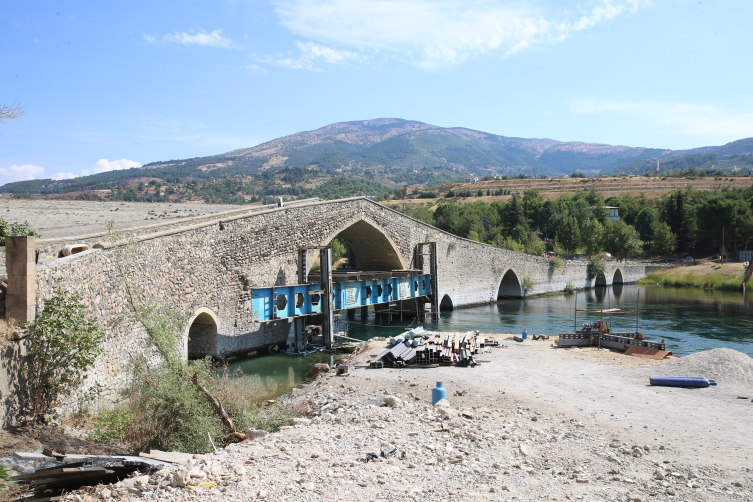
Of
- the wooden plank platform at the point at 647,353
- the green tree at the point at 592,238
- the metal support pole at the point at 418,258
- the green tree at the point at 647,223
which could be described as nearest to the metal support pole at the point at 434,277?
the metal support pole at the point at 418,258

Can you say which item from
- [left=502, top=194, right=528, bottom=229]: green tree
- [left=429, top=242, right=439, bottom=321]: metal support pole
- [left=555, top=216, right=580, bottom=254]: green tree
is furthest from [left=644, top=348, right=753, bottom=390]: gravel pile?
[left=502, top=194, right=528, bottom=229]: green tree

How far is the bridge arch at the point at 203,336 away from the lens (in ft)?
61.7

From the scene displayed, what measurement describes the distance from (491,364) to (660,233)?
184 ft

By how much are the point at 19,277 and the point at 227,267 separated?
10225 mm

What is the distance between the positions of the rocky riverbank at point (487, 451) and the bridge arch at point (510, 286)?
1161 inches

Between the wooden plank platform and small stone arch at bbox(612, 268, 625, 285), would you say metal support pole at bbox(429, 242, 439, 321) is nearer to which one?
the wooden plank platform

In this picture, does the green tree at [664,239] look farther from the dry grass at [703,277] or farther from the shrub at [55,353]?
the shrub at [55,353]

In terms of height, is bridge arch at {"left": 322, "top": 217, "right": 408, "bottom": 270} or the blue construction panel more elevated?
bridge arch at {"left": 322, "top": 217, "right": 408, "bottom": 270}

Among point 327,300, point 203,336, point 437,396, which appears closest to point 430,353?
point 437,396

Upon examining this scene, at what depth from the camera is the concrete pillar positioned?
898 cm

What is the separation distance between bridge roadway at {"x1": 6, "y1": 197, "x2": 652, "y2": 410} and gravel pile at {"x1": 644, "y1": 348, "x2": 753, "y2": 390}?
44.3 ft

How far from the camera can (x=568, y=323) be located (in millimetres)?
28844

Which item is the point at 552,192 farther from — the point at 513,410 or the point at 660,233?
the point at 513,410

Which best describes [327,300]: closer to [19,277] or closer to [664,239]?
[19,277]
